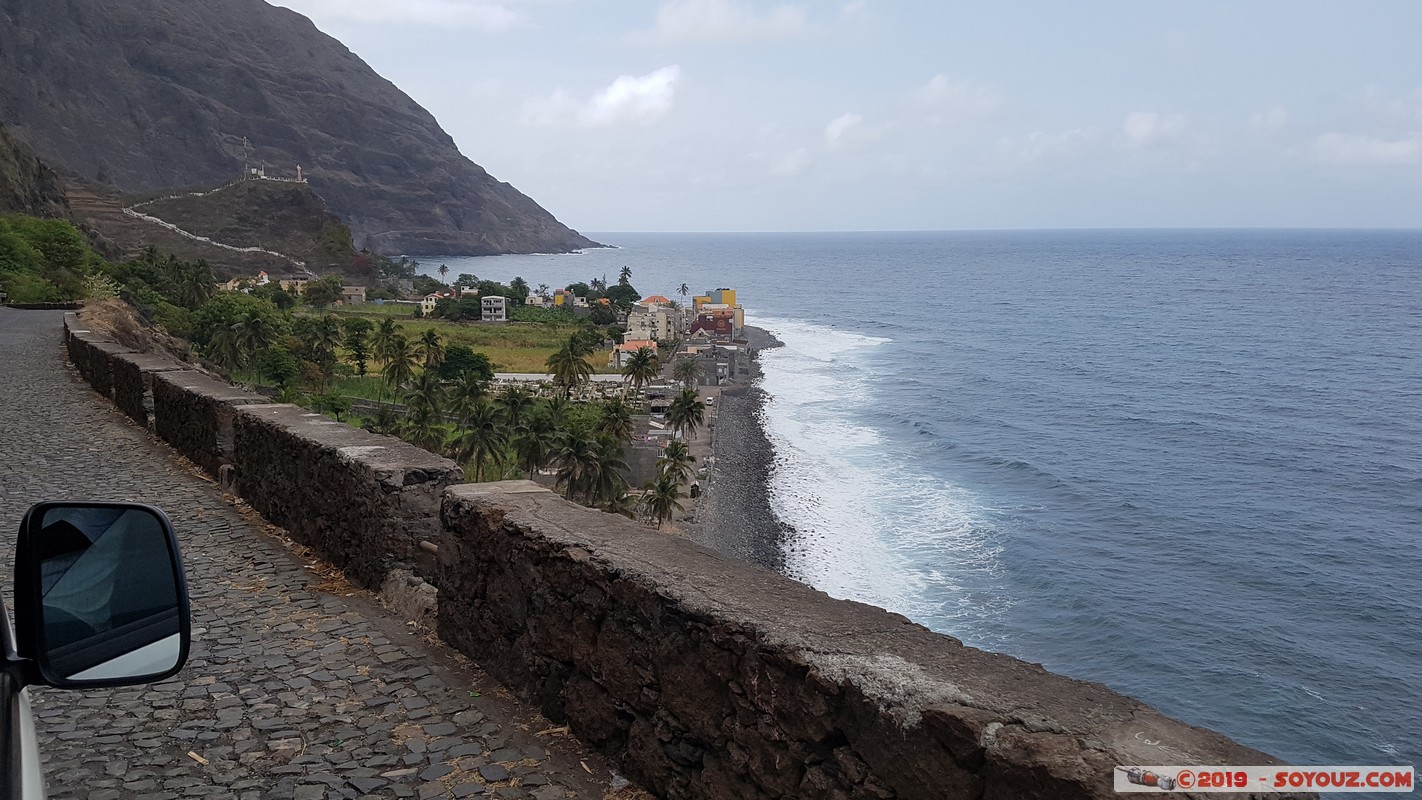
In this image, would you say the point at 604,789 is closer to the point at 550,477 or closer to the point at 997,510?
the point at 997,510

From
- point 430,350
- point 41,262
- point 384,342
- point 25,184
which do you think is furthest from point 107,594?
point 25,184

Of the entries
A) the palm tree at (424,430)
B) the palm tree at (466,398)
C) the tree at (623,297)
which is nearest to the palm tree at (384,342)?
the palm tree at (466,398)

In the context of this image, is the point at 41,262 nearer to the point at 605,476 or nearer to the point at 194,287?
the point at 605,476

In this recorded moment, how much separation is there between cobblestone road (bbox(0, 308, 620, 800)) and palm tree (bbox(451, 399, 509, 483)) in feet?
120

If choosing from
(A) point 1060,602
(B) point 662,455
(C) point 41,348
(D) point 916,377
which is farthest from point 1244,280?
(C) point 41,348

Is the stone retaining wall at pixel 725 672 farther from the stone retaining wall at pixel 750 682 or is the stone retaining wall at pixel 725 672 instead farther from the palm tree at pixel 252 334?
the palm tree at pixel 252 334

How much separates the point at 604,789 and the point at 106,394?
14350 millimetres

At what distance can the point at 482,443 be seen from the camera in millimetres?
43312

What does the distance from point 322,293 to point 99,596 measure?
11658 cm

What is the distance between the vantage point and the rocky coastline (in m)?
37.0

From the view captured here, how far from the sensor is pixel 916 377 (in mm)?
71875

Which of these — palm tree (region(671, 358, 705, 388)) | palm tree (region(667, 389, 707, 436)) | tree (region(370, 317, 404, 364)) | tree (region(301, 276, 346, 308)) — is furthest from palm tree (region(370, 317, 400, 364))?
tree (region(301, 276, 346, 308))

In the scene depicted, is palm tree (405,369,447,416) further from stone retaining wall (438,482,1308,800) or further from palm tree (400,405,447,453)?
stone retaining wall (438,482,1308,800)

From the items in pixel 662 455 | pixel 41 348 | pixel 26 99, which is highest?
pixel 26 99
